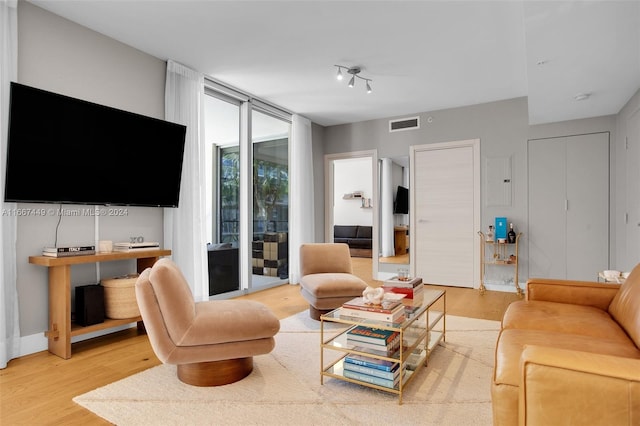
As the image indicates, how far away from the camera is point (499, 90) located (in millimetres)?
4777

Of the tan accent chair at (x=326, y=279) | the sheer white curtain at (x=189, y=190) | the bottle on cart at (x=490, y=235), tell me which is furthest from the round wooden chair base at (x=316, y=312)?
the bottle on cart at (x=490, y=235)

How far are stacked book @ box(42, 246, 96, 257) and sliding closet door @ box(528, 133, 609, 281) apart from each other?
5.17 meters

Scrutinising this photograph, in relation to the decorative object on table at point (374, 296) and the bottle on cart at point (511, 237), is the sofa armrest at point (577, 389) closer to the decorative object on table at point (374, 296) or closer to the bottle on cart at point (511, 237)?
the decorative object on table at point (374, 296)

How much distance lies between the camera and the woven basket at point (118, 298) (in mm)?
3031

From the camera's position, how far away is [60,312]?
2.73 meters

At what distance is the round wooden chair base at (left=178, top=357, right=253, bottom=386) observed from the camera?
2.21 m

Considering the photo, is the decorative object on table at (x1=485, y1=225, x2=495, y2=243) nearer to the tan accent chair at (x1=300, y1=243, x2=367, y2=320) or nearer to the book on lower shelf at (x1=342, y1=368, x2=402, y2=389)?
the tan accent chair at (x1=300, y1=243, x2=367, y2=320)

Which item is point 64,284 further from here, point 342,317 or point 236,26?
point 236,26

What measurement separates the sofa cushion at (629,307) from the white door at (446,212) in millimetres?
3100

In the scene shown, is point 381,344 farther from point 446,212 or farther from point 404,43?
point 446,212

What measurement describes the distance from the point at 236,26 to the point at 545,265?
15.6 feet

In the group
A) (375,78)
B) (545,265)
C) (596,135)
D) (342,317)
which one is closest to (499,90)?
(596,135)

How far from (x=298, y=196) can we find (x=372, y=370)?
12.8ft

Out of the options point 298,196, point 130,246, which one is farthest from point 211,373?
point 298,196
